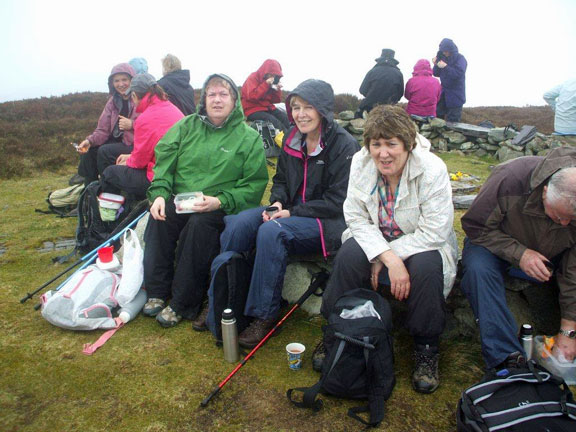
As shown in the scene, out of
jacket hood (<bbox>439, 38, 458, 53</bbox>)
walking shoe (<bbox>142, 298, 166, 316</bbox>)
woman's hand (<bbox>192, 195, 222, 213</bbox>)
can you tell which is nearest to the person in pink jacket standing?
woman's hand (<bbox>192, 195, 222, 213</bbox>)

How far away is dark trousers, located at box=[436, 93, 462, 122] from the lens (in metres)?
12.4

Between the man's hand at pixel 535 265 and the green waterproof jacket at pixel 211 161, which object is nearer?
the man's hand at pixel 535 265

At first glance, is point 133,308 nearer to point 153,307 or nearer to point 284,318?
point 153,307

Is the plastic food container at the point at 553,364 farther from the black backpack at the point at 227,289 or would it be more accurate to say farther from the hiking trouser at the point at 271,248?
the black backpack at the point at 227,289

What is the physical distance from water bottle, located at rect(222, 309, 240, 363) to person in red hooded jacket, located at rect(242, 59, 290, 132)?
20.0ft

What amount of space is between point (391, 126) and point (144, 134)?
2892mm

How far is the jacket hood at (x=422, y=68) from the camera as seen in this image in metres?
10.7

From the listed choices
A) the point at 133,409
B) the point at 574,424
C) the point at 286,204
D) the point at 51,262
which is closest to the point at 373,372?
the point at 574,424

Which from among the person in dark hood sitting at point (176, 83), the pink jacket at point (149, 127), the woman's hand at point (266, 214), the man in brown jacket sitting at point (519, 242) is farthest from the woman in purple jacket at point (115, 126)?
the man in brown jacket sitting at point (519, 242)

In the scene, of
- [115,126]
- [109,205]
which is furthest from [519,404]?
[115,126]

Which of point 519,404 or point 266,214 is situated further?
point 266,214

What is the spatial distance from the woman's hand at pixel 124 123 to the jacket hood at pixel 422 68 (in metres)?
→ 8.01

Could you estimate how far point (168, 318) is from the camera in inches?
138

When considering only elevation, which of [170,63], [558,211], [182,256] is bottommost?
[182,256]
